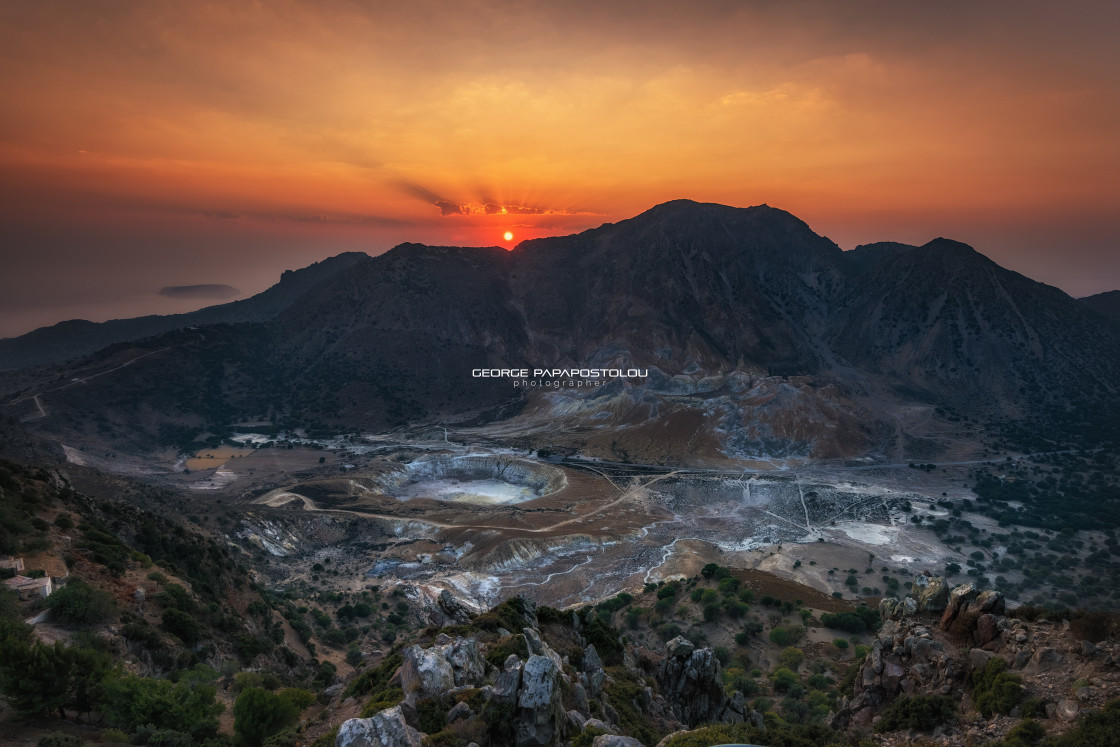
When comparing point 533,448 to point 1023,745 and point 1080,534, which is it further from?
point 1023,745

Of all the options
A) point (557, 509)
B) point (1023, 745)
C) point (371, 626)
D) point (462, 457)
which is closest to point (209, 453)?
point (462, 457)

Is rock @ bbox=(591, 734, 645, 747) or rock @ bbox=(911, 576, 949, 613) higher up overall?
rock @ bbox=(591, 734, 645, 747)

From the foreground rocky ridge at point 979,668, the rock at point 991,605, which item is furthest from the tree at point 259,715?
the rock at point 991,605

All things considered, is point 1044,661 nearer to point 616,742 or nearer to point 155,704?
point 616,742

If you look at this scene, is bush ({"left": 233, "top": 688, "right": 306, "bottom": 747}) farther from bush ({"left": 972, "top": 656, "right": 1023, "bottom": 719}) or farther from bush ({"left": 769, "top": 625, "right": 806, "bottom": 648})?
bush ({"left": 769, "top": 625, "right": 806, "bottom": 648})

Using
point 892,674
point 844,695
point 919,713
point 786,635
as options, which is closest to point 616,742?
point 919,713

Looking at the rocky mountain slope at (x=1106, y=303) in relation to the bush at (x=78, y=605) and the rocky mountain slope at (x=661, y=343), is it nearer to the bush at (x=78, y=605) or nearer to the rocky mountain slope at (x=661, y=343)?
the rocky mountain slope at (x=661, y=343)

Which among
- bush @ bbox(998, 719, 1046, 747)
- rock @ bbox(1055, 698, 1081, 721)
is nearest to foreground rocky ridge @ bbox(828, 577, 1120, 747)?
rock @ bbox(1055, 698, 1081, 721)
